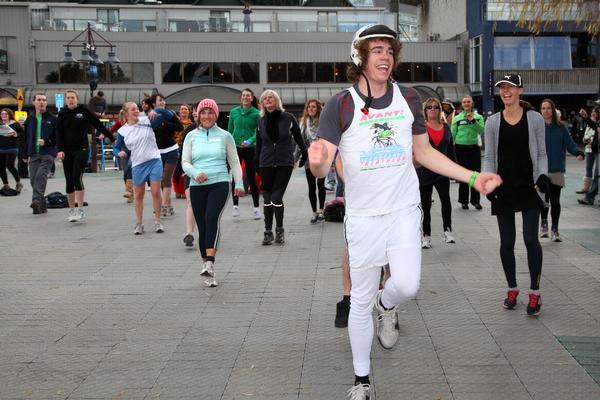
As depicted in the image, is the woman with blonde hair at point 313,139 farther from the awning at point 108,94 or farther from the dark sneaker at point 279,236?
the awning at point 108,94

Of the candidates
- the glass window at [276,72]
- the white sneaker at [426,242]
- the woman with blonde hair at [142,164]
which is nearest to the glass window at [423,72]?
the glass window at [276,72]

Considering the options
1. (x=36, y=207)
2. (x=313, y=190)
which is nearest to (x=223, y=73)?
(x=36, y=207)

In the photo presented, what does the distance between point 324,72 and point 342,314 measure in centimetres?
4064

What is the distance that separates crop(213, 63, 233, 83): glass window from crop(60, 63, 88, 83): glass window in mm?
7407

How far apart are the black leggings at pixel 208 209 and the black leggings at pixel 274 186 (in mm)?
2206

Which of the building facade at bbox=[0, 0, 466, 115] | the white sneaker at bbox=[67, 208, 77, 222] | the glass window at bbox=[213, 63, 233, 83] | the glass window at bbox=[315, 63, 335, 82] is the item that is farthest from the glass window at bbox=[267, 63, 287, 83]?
the white sneaker at bbox=[67, 208, 77, 222]

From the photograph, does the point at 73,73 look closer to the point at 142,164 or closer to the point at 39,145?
the point at 39,145

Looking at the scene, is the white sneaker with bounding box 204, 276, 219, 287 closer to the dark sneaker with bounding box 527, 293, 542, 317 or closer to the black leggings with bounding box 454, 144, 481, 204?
the dark sneaker with bounding box 527, 293, 542, 317

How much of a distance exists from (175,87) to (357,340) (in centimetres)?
4143

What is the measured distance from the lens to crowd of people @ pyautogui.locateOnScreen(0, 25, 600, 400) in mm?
4164

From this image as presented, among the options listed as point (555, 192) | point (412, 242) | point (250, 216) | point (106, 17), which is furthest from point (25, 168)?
point (106, 17)

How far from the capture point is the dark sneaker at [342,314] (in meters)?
5.75

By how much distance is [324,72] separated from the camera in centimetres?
4553

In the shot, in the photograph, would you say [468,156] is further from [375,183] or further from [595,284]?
[375,183]
